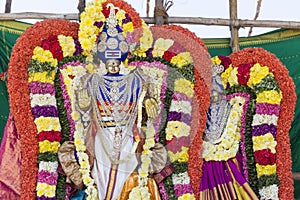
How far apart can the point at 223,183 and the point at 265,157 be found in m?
0.40

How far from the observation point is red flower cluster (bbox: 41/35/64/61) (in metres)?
3.99

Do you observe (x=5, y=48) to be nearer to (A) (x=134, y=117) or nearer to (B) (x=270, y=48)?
(A) (x=134, y=117)

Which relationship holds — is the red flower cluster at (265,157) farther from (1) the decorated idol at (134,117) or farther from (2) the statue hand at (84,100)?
(2) the statue hand at (84,100)

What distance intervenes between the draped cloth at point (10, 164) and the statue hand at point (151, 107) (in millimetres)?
976

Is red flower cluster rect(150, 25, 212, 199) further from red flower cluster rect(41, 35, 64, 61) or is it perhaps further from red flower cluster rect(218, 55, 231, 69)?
red flower cluster rect(41, 35, 64, 61)

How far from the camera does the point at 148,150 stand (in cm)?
397

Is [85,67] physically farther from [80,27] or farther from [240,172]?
[240,172]

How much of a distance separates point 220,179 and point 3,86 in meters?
2.10

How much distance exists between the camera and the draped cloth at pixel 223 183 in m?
4.18

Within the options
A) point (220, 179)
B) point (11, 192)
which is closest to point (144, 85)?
point (220, 179)

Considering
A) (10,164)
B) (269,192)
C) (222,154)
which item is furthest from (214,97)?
(10,164)

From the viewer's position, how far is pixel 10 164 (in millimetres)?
3973

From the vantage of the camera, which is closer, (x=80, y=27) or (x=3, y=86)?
(x=80, y=27)

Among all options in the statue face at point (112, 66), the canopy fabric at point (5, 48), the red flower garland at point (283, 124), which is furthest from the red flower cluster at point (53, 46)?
the red flower garland at point (283, 124)
